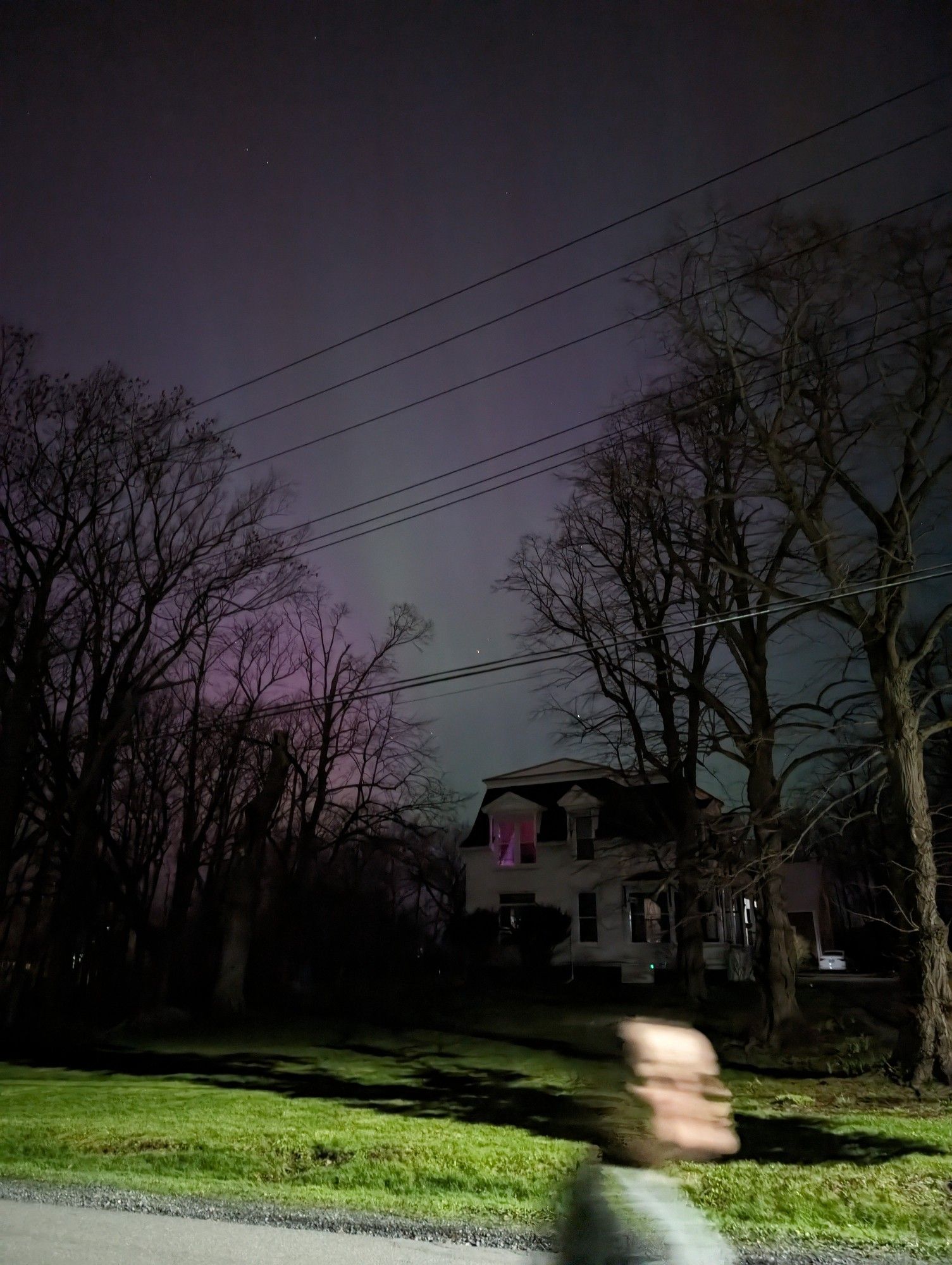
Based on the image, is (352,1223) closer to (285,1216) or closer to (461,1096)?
(285,1216)

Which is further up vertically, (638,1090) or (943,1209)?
(638,1090)

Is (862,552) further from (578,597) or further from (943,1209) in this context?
(943,1209)

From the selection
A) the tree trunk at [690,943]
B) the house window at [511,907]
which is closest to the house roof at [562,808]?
the house window at [511,907]

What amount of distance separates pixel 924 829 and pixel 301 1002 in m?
18.1

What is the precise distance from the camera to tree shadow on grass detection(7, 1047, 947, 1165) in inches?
334

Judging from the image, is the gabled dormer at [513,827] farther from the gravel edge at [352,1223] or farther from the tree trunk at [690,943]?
the gravel edge at [352,1223]

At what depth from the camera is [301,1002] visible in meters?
24.9

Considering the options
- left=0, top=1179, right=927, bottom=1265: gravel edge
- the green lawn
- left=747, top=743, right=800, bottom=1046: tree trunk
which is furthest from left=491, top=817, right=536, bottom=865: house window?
left=0, top=1179, right=927, bottom=1265: gravel edge

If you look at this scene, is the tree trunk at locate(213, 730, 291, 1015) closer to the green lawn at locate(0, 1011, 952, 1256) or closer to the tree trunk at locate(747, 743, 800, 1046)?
the green lawn at locate(0, 1011, 952, 1256)

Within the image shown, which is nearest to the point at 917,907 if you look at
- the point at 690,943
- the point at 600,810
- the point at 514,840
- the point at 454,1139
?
the point at 454,1139

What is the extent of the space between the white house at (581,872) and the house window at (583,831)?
0.04m

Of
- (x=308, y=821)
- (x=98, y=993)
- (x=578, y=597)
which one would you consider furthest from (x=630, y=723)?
(x=98, y=993)

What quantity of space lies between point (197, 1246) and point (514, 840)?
32.2 metres

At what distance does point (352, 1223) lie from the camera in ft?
20.8
